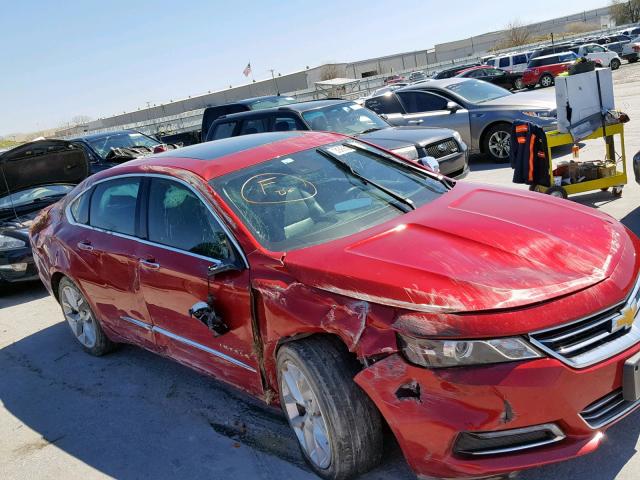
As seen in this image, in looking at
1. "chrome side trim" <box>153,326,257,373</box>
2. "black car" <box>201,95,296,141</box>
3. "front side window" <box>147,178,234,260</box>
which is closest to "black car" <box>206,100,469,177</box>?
"black car" <box>201,95,296,141</box>

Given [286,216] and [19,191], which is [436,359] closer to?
[286,216]

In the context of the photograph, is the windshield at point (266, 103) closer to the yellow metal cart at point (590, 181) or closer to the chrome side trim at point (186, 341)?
the yellow metal cart at point (590, 181)

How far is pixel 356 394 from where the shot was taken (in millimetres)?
2785

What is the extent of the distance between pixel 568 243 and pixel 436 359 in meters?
0.99

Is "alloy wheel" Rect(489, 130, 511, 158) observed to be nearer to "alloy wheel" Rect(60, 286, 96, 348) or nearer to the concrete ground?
the concrete ground

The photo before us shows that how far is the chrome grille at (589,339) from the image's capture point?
2439 mm

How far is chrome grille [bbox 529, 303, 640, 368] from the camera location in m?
2.44

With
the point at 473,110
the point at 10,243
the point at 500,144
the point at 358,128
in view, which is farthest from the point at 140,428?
the point at 473,110

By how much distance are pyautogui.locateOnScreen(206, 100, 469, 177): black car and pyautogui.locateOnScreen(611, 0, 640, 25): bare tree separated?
7580 centimetres

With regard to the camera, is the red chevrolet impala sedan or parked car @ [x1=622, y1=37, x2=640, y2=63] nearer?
the red chevrolet impala sedan

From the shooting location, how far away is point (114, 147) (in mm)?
12703

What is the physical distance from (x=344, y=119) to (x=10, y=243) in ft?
17.3

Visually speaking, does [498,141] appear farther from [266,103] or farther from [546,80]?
[546,80]

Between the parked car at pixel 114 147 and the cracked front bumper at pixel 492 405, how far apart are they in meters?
10.1
